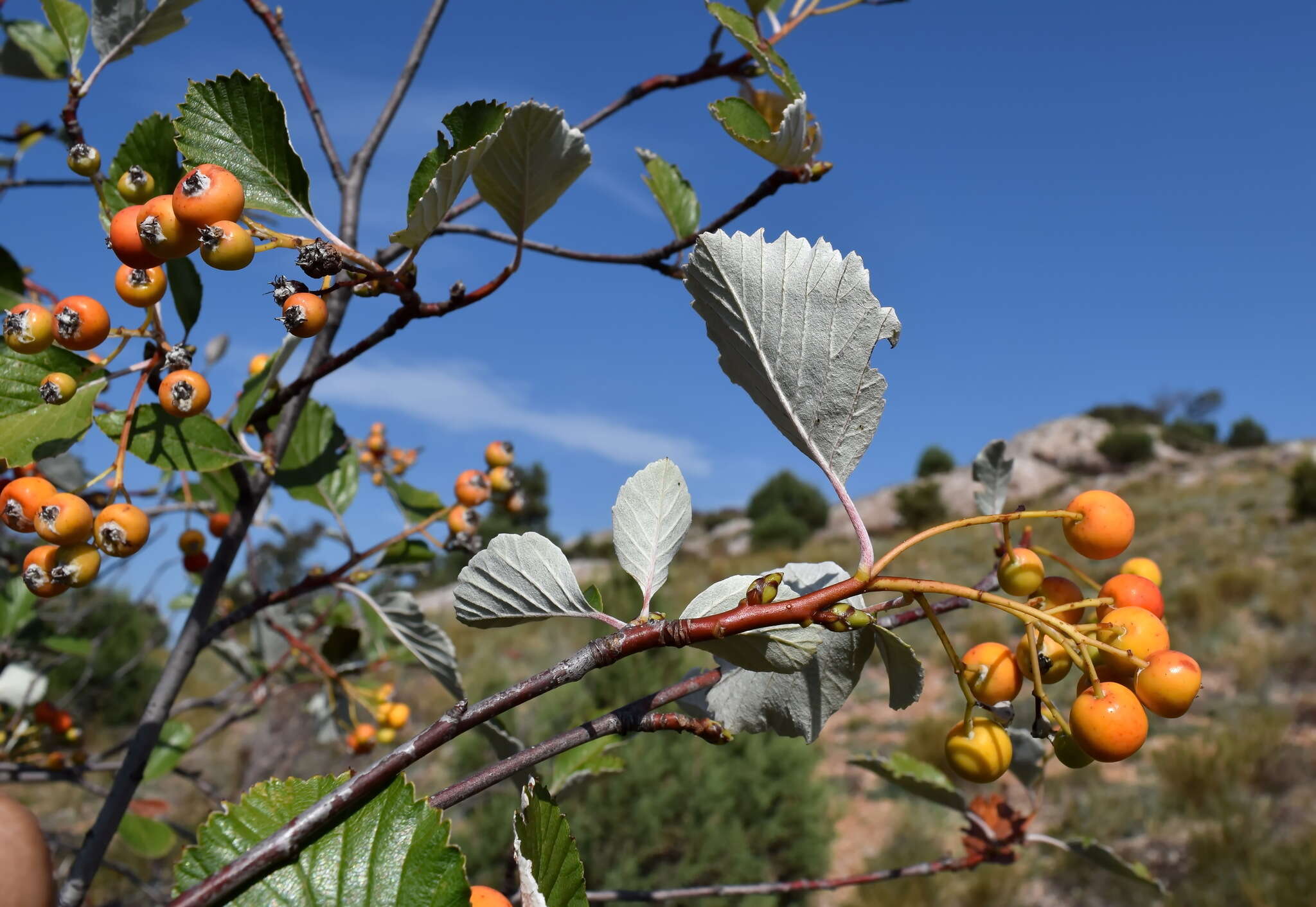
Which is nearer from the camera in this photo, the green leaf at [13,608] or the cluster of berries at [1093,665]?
the cluster of berries at [1093,665]

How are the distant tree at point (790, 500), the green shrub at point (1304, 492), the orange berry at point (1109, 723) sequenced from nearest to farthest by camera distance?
1. the orange berry at point (1109, 723)
2. the green shrub at point (1304, 492)
3. the distant tree at point (790, 500)

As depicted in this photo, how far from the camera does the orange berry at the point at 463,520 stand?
144 cm

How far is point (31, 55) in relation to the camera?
69.1 inches

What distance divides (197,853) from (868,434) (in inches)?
22.7

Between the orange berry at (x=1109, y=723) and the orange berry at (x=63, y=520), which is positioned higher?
the orange berry at (x=63, y=520)

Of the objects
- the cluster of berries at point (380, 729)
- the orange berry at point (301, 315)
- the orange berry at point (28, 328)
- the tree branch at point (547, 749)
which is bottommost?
the tree branch at point (547, 749)

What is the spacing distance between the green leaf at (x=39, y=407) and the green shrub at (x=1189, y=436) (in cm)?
3117

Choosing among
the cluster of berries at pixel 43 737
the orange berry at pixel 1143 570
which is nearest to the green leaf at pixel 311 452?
the orange berry at pixel 1143 570

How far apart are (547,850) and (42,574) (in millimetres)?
660

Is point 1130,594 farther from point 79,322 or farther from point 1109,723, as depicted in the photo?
point 79,322

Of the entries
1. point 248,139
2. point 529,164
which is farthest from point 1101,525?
point 248,139

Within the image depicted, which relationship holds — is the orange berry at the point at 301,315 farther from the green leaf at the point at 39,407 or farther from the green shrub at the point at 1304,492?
the green shrub at the point at 1304,492

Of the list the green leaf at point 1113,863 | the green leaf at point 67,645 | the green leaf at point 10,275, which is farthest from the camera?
the green leaf at point 67,645

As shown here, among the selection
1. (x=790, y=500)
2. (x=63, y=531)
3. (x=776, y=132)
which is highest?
(x=790, y=500)
